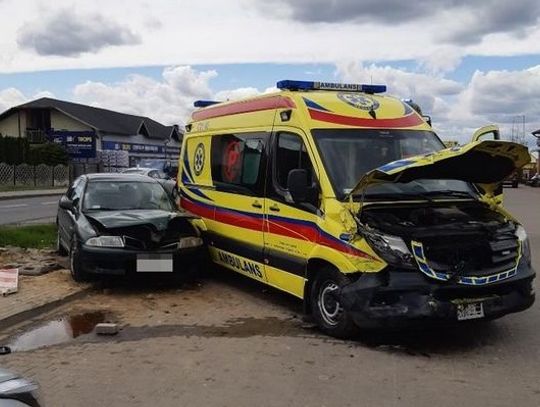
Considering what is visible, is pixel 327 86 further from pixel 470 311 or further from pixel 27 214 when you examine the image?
pixel 27 214

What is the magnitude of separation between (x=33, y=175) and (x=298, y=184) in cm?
3927

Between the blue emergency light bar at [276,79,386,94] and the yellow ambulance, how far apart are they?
2cm

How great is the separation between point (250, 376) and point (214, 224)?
162 inches

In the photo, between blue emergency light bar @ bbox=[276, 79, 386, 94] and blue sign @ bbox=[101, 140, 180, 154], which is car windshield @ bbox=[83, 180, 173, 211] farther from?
blue sign @ bbox=[101, 140, 180, 154]

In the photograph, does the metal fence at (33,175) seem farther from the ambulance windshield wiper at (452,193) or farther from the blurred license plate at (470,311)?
the blurred license plate at (470,311)

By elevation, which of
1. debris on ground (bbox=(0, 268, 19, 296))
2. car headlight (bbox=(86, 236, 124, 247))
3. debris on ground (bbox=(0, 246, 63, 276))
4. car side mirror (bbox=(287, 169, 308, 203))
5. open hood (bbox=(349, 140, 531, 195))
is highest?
open hood (bbox=(349, 140, 531, 195))

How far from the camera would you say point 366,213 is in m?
6.28

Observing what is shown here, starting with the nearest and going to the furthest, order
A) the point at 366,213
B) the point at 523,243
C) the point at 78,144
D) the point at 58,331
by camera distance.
Result: the point at 366,213 < the point at 523,243 < the point at 58,331 < the point at 78,144

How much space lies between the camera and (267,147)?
7945 millimetres

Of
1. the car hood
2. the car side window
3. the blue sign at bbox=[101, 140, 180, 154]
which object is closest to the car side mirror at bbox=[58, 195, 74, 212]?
the car hood

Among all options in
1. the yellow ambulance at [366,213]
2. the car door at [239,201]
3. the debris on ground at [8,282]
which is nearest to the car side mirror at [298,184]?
the yellow ambulance at [366,213]

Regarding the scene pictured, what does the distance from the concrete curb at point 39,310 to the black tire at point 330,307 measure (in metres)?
3.11

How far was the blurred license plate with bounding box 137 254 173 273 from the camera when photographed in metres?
8.46

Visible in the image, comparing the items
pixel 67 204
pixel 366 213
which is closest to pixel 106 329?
pixel 366 213
